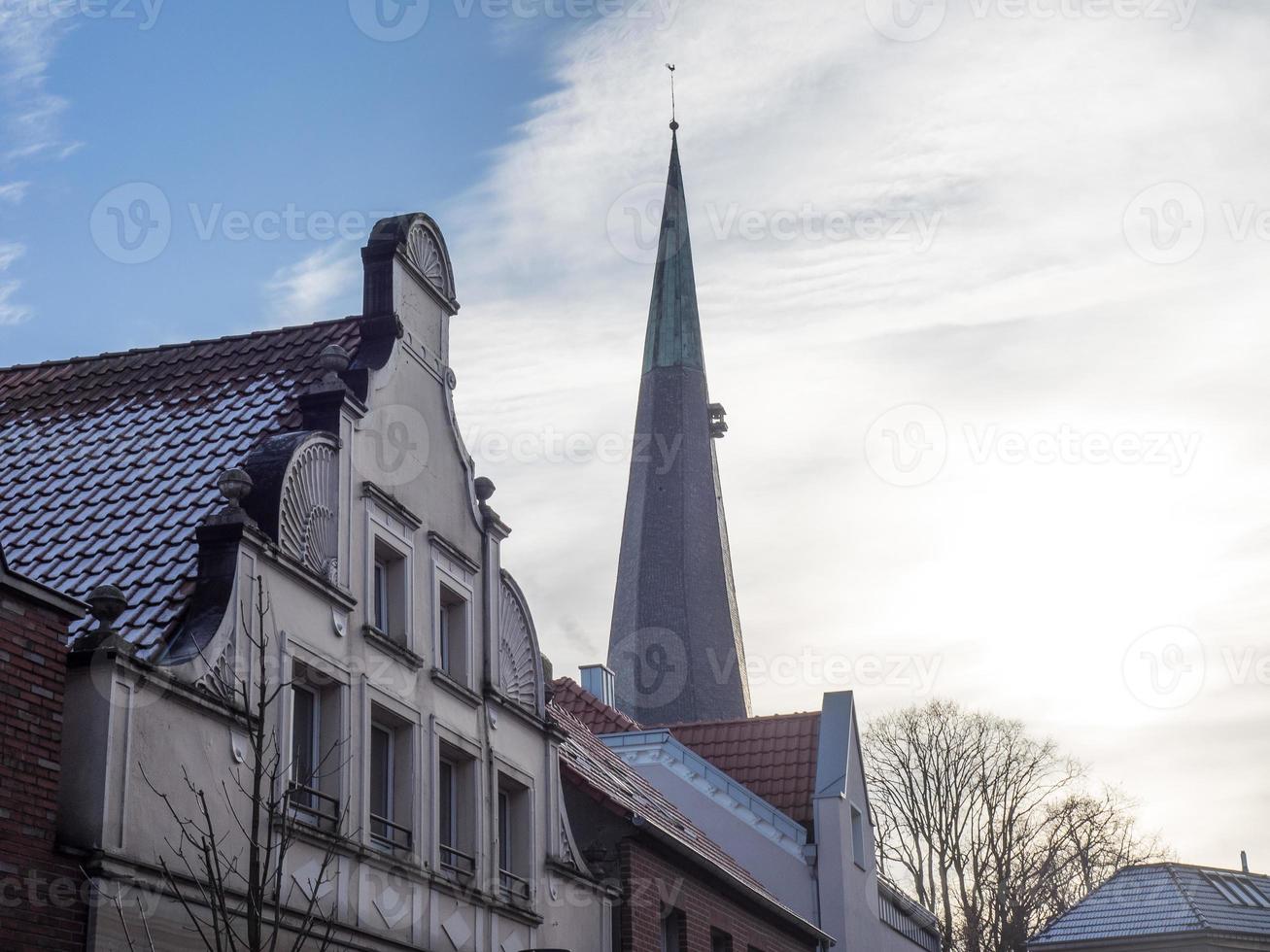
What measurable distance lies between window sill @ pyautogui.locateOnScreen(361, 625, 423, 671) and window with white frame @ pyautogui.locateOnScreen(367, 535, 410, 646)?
0.42ft

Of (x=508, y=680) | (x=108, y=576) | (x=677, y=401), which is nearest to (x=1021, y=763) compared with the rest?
(x=508, y=680)

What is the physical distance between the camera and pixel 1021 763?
4856 cm

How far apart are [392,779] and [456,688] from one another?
157 centimetres

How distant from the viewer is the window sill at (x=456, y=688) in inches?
701

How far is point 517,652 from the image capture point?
20406 millimetres

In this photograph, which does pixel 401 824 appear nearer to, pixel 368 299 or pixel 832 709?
pixel 368 299

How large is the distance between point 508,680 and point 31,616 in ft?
Answer: 28.2

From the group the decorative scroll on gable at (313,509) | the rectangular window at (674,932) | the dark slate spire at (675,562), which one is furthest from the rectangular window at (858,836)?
the dark slate spire at (675,562)

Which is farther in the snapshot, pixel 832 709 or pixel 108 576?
pixel 832 709

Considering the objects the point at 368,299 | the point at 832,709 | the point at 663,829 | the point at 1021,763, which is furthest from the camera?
the point at 1021,763

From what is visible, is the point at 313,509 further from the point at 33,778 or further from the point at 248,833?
the point at 33,778

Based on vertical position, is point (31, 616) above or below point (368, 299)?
below

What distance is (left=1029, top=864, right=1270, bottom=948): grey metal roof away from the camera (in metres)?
37.2

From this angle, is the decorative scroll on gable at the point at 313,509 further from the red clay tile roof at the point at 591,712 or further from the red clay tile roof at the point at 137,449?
the red clay tile roof at the point at 591,712
